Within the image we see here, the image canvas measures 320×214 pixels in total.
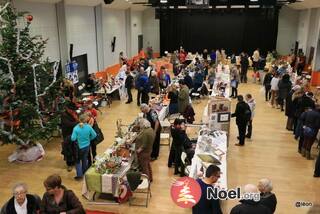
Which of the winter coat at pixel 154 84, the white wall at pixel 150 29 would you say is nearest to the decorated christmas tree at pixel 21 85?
the winter coat at pixel 154 84

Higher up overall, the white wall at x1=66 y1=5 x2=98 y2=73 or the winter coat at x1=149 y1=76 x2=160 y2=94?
the white wall at x1=66 y1=5 x2=98 y2=73

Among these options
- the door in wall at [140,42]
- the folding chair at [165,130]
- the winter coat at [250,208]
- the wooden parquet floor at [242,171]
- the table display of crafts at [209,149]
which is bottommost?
the wooden parquet floor at [242,171]

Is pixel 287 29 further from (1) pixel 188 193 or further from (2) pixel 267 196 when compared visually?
(1) pixel 188 193

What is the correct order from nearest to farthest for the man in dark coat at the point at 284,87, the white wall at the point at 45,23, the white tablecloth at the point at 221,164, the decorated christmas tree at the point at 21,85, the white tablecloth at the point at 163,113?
the white tablecloth at the point at 221,164
the decorated christmas tree at the point at 21,85
the white tablecloth at the point at 163,113
the white wall at the point at 45,23
the man in dark coat at the point at 284,87

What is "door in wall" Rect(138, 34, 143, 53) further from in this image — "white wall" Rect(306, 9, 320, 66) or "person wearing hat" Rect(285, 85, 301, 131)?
"person wearing hat" Rect(285, 85, 301, 131)

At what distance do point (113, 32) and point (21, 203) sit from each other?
14241mm

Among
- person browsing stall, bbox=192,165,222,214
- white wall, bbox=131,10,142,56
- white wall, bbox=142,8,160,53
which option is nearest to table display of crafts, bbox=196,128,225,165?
person browsing stall, bbox=192,165,222,214

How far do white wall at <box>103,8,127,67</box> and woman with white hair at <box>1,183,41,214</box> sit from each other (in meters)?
12.5

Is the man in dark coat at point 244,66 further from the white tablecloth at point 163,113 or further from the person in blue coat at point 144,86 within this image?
the white tablecloth at point 163,113

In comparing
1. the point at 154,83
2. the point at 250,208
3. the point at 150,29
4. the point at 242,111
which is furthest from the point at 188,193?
the point at 150,29

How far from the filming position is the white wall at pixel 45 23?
9.67 metres

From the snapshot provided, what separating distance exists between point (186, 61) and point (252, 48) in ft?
21.6

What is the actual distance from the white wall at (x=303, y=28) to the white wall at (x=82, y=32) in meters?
11.1

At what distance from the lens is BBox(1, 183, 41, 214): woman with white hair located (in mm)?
3586
